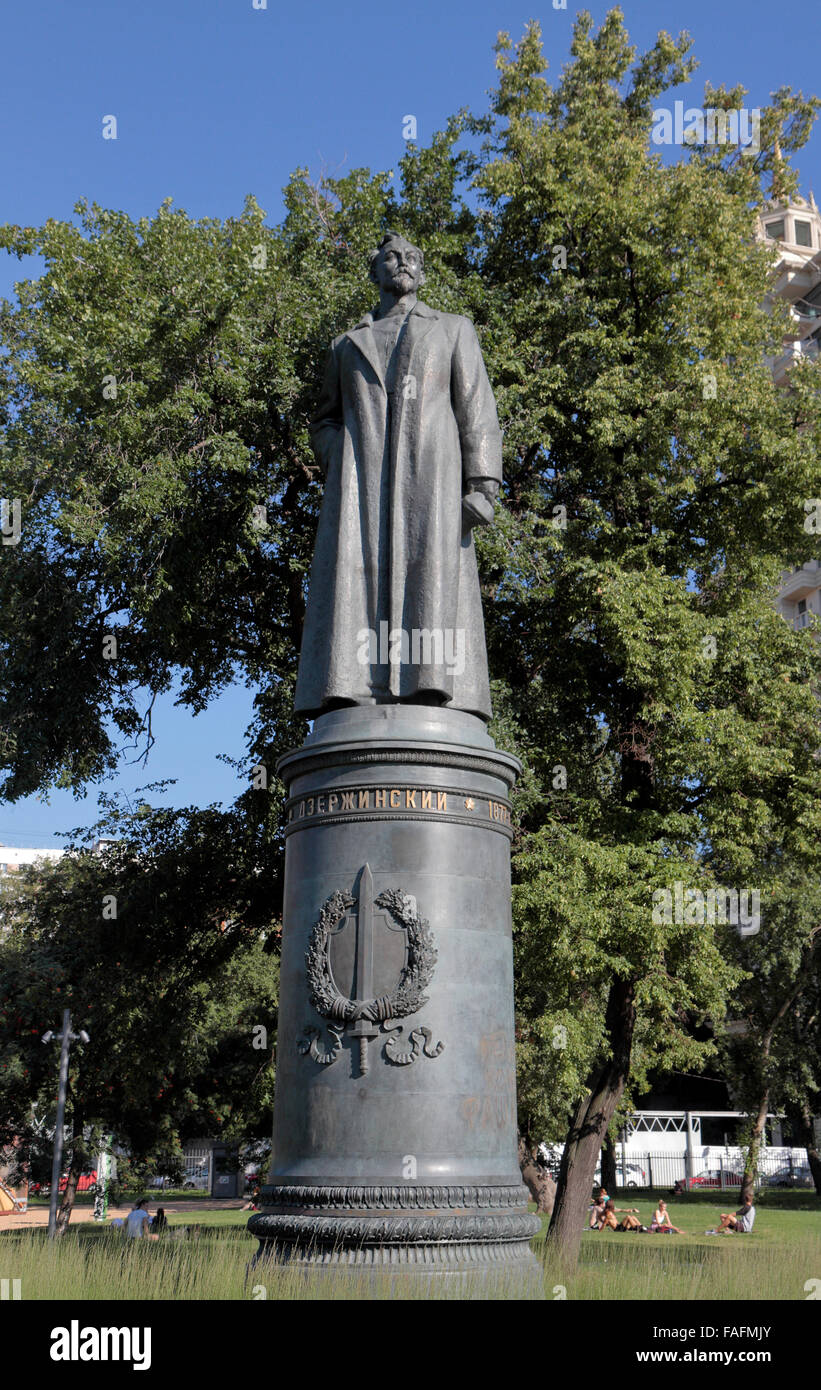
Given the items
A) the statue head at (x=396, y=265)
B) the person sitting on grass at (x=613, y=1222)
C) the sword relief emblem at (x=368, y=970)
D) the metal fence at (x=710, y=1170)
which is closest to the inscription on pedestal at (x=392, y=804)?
the sword relief emblem at (x=368, y=970)

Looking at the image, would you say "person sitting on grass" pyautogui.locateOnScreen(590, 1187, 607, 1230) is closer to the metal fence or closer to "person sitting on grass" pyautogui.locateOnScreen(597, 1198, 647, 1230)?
"person sitting on grass" pyautogui.locateOnScreen(597, 1198, 647, 1230)

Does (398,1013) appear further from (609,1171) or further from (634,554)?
(609,1171)

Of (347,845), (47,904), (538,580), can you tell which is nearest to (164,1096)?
(47,904)

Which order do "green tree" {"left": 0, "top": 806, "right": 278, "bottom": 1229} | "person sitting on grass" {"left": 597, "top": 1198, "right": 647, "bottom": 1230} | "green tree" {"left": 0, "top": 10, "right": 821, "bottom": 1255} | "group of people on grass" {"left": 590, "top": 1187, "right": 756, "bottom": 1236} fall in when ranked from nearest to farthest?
"green tree" {"left": 0, "top": 10, "right": 821, "bottom": 1255}
"green tree" {"left": 0, "top": 806, "right": 278, "bottom": 1229}
"group of people on grass" {"left": 590, "top": 1187, "right": 756, "bottom": 1236}
"person sitting on grass" {"left": 597, "top": 1198, "right": 647, "bottom": 1230}

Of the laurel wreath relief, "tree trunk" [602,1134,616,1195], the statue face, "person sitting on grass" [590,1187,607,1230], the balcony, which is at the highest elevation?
the balcony

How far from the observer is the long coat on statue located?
7.96 meters

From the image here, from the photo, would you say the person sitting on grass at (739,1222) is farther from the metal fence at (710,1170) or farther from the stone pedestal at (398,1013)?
the stone pedestal at (398,1013)

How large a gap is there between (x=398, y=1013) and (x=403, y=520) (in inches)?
119

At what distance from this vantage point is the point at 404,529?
8.16 metres

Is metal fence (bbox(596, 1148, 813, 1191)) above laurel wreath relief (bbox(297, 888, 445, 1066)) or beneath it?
beneath

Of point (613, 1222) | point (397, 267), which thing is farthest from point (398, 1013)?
point (613, 1222)

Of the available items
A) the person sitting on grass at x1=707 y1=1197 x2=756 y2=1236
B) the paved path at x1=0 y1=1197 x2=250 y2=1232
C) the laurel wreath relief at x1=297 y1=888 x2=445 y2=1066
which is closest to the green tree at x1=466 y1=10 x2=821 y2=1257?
the laurel wreath relief at x1=297 y1=888 x2=445 y2=1066

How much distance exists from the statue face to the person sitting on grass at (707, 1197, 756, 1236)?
28634 millimetres

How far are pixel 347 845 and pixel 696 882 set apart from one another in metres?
11.2
